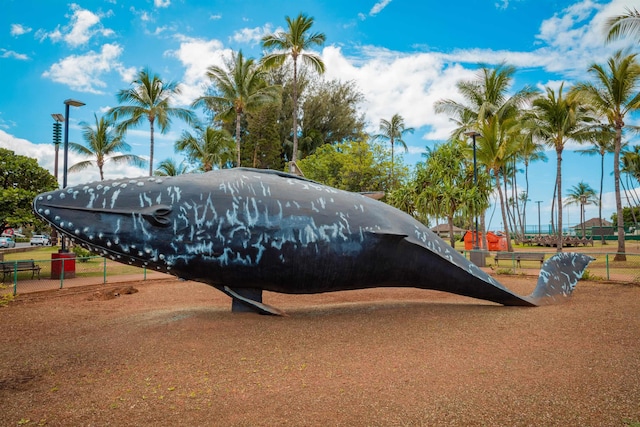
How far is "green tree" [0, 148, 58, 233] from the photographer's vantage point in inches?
627

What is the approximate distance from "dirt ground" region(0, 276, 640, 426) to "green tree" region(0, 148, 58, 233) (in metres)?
7.79

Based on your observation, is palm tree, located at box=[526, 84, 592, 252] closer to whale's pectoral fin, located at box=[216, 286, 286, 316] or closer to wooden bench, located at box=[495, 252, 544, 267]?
wooden bench, located at box=[495, 252, 544, 267]

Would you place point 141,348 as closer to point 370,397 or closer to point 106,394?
point 106,394

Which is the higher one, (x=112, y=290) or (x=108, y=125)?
(x=108, y=125)

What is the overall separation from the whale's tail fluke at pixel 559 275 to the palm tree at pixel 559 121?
72.2 ft

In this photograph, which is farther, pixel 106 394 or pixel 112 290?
pixel 112 290

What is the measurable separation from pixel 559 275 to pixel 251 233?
7.99 m

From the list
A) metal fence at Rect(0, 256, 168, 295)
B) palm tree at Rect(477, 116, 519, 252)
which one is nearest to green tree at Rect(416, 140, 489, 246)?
palm tree at Rect(477, 116, 519, 252)

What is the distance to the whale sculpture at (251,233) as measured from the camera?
7328mm

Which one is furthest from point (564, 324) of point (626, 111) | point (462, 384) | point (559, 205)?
point (559, 205)

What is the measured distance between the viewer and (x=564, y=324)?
8352mm

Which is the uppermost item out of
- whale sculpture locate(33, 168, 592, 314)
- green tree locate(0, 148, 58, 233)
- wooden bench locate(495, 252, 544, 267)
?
green tree locate(0, 148, 58, 233)

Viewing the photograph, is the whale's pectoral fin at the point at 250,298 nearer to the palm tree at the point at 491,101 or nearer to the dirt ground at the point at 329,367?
the dirt ground at the point at 329,367

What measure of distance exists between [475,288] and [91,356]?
7.79 metres
